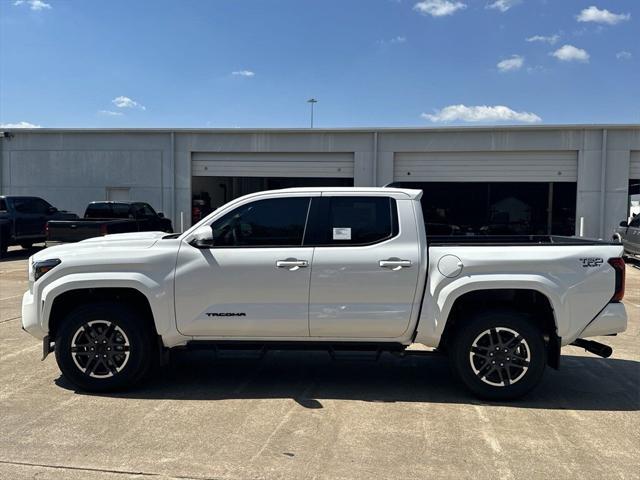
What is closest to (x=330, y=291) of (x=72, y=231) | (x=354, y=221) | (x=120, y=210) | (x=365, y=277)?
(x=365, y=277)

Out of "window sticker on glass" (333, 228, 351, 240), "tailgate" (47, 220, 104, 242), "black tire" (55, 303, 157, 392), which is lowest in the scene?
"black tire" (55, 303, 157, 392)

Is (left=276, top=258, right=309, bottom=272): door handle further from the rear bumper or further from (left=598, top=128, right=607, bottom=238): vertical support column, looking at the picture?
(left=598, top=128, right=607, bottom=238): vertical support column

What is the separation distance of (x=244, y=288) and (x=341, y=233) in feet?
3.24

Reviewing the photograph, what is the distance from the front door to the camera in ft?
16.0

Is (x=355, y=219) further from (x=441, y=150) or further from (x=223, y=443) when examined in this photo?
(x=441, y=150)

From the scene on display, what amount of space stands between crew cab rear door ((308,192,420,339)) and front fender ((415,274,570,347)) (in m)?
0.17

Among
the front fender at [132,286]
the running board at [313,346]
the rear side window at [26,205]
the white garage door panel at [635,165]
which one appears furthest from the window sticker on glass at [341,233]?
the white garage door panel at [635,165]

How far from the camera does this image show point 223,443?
4043 millimetres

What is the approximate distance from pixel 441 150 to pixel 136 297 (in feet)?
57.1

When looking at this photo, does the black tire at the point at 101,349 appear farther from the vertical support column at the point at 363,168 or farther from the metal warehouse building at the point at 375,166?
the vertical support column at the point at 363,168

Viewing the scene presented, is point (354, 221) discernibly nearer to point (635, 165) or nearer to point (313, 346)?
point (313, 346)

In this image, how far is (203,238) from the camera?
4.80 meters

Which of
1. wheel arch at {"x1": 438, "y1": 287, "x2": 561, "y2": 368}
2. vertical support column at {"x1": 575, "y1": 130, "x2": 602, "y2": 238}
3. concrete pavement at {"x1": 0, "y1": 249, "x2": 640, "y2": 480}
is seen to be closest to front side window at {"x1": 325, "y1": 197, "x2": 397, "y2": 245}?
wheel arch at {"x1": 438, "y1": 287, "x2": 561, "y2": 368}

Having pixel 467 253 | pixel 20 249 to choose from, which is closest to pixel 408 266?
pixel 467 253
